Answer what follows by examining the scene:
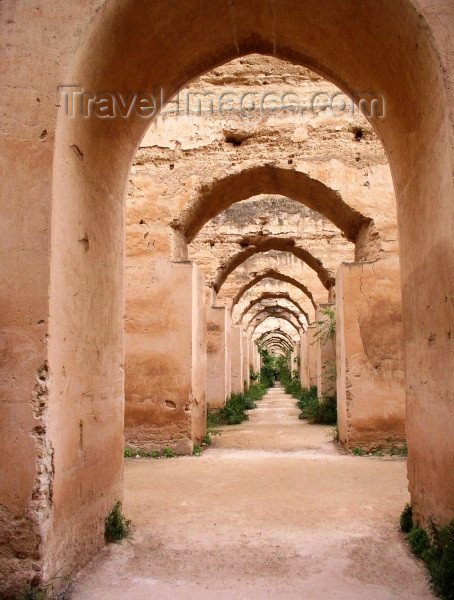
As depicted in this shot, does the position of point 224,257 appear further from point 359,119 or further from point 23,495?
point 23,495

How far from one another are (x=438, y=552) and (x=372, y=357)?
Result: 444cm

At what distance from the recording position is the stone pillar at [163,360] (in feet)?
23.7

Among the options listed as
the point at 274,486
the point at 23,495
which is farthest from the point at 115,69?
the point at 274,486

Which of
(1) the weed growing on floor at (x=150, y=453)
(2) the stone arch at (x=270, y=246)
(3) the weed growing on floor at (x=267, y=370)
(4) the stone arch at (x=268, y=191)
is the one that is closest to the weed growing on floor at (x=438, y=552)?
(1) the weed growing on floor at (x=150, y=453)

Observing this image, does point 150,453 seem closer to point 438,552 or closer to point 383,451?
point 383,451

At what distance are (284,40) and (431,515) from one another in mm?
3450

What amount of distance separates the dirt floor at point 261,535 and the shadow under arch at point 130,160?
0.34m

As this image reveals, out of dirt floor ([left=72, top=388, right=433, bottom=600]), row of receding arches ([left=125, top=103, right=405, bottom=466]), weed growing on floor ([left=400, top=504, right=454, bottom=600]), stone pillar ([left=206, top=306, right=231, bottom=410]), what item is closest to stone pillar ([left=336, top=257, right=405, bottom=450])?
row of receding arches ([left=125, top=103, right=405, bottom=466])

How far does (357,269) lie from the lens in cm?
743

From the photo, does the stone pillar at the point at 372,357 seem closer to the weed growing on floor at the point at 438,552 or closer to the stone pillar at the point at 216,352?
the weed growing on floor at the point at 438,552

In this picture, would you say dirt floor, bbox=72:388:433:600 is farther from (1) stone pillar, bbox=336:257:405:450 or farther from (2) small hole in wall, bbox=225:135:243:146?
(2) small hole in wall, bbox=225:135:243:146

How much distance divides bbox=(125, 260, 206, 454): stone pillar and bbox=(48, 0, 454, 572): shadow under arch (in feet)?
11.1

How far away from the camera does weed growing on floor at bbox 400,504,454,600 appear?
102 inches

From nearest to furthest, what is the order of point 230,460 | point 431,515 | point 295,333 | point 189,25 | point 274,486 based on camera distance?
1. point 431,515
2. point 189,25
3. point 274,486
4. point 230,460
5. point 295,333
